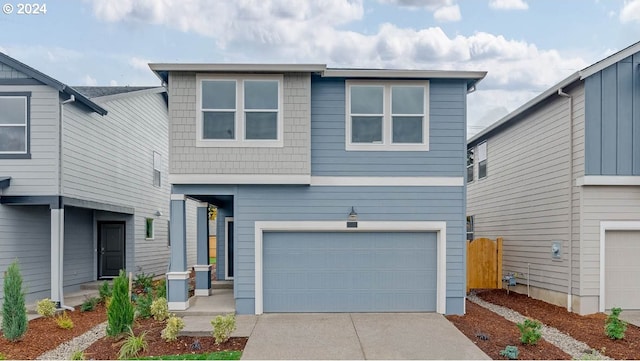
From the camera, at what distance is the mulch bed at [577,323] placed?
7434 mm

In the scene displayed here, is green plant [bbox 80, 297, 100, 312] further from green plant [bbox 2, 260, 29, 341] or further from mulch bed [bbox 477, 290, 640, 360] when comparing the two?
mulch bed [bbox 477, 290, 640, 360]

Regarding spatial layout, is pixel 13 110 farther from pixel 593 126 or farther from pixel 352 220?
pixel 593 126

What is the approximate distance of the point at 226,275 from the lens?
1310 cm

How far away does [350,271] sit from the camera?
9820 millimetres

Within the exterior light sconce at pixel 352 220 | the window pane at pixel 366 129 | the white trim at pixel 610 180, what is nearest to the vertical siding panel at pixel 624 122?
the white trim at pixel 610 180

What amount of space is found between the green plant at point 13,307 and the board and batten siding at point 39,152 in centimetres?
343

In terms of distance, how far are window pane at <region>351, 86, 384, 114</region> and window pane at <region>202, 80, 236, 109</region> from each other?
256cm

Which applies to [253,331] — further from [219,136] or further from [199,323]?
[219,136]

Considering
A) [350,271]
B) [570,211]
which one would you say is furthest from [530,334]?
[570,211]

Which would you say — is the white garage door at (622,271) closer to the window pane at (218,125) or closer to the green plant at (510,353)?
the green plant at (510,353)

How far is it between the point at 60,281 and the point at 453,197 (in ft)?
29.9

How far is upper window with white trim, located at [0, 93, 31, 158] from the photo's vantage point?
10711mm

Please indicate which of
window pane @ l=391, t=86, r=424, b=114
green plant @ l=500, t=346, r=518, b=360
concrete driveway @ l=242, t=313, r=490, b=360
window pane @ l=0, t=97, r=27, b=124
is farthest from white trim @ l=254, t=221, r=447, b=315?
window pane @ l=0, t=97, r=27, b=124

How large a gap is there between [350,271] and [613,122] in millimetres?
6519
